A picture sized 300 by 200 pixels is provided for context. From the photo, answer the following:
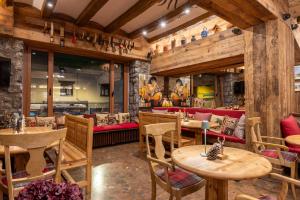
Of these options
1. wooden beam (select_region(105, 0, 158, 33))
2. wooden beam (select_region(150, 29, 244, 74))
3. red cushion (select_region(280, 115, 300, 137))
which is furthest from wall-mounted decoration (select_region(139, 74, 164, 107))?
red cushion (select_region(280, 115, 300, 137))

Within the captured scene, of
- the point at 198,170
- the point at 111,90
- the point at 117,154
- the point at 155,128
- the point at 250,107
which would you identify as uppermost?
the point at 111,90

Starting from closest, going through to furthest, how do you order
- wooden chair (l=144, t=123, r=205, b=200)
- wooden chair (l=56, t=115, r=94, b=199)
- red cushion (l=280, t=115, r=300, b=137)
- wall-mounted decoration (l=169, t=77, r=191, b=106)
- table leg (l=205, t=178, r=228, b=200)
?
1. table leg (l=205, t=178, r=228, b=200)
2. wooden chair (l=144, t=123, r=205, b=200)
3. wooden chair (l=56, t=115, r=94, b=199)
4. red cushion (l=280, t=115, r=300, b=137)
5. wall-mounted decoration (l=169, t=77, r=191, b=106)

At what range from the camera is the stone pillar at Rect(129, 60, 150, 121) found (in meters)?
6.11

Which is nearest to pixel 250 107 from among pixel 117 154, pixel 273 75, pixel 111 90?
pixel 273 75

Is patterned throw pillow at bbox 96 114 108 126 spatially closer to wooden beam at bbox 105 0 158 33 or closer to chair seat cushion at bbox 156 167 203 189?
wooden beam at bbox 105 0 158 33

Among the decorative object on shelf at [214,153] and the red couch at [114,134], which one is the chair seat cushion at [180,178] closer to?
the decorative object on shelf at [214,153]

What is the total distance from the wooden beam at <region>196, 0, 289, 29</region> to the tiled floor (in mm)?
2483

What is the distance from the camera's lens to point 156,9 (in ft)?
14.3

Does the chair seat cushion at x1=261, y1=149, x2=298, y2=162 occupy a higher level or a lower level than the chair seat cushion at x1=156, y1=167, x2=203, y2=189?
higher

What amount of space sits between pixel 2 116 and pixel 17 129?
1727 millimetres

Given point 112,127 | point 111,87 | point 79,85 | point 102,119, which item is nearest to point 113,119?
point 102,119

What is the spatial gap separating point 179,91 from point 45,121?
4.48 m

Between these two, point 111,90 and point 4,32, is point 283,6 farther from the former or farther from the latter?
point 4,32

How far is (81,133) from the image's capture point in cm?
257
